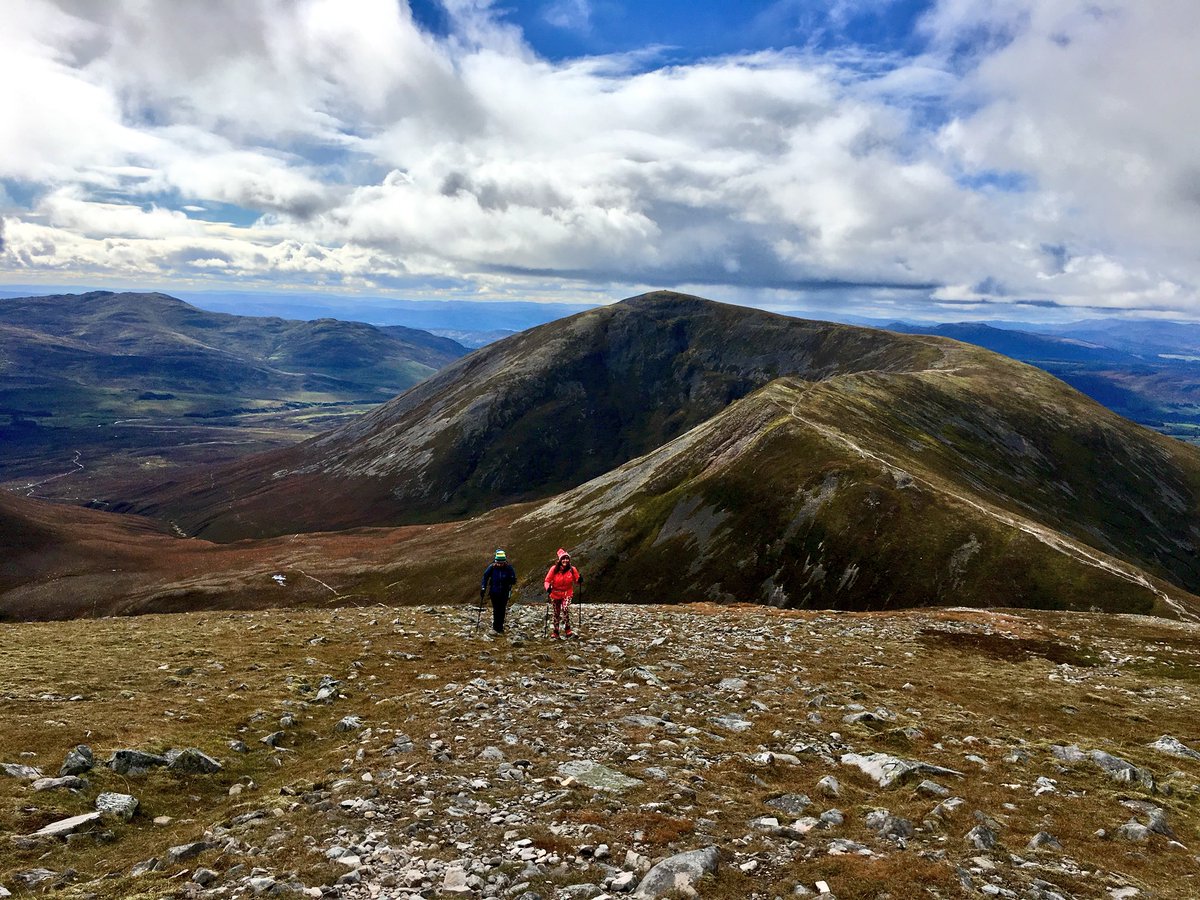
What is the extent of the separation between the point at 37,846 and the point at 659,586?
90105 mm

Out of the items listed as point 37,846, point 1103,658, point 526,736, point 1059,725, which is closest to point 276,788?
point 37,846

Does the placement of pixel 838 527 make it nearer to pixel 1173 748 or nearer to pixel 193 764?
pixel 1173 748

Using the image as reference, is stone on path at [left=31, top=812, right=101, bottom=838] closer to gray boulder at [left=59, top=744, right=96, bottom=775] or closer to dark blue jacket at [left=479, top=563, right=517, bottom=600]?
gray boulder at [left=59, top=744, right=96, bottom=775]

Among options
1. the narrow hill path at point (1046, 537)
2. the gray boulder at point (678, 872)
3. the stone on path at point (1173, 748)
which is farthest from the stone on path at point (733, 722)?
the narrow hill path at point (1046, 537)

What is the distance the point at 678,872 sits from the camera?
10.3m

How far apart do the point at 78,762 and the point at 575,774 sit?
1122 centimetres

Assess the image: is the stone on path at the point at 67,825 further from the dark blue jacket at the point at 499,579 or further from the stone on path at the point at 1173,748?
the stone on path at the point at 1173,748

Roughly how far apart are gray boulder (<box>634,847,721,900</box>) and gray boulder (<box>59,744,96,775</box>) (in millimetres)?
12759

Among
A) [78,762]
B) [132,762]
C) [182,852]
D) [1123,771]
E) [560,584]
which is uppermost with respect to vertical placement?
[182,852]

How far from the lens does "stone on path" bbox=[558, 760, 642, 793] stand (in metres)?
14.5

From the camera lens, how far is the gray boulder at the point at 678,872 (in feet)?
32.7

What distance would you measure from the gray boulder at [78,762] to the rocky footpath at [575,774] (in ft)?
0.14

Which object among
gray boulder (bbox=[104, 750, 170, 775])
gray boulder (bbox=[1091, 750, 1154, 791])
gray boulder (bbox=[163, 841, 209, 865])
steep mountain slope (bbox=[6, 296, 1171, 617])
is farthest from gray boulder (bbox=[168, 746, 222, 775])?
steep mountain slope (bbox=[6, 296, 1171, 617])

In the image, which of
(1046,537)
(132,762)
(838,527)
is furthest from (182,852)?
(1046,537)
